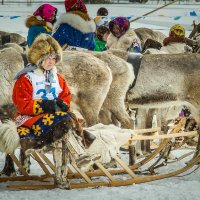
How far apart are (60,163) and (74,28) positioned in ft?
8.57

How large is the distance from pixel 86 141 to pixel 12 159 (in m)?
0.87

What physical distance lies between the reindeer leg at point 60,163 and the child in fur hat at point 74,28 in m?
2.48

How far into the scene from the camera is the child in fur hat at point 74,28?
654cm

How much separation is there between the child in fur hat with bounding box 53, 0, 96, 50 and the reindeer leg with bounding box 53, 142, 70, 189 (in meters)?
2.48

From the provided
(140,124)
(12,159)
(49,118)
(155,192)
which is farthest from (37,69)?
(140,124)

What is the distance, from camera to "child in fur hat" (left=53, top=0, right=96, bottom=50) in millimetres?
6539

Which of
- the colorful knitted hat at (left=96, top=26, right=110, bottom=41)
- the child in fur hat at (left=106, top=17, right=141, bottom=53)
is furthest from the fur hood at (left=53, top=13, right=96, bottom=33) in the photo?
the colorful knitted hat at (left=96, top=26, right=110, bottom=41)

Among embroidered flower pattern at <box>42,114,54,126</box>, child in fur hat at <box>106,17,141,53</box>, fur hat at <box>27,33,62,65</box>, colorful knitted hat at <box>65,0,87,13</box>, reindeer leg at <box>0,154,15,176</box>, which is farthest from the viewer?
child in fur hat at <box>106,17,141,53</box>

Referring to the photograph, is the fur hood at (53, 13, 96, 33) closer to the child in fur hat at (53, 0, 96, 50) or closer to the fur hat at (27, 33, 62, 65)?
the child in fur hat at (53, 0, 96, 50)

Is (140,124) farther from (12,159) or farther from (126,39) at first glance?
(12,159)

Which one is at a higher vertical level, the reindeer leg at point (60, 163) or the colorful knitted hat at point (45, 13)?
the colorful knitted hat at point (45, 13)

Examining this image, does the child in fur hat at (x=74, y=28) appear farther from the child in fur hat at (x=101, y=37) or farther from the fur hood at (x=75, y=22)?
the child in fur hat at (x=101, y=37)

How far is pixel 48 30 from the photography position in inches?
269

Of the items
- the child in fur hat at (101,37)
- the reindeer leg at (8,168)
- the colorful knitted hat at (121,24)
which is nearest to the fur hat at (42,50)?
the reindeer leg at (8,168)
